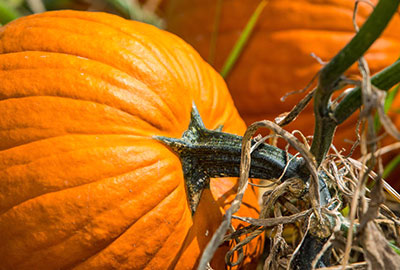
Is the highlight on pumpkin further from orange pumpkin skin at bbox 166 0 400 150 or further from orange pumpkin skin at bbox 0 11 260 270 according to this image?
orange pumpkin skin at bbox 166 0 400 150

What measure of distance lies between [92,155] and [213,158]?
302 mm

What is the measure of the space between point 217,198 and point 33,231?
463mm

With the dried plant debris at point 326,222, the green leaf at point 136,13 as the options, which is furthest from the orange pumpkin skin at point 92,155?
the green leaf at point 136,13

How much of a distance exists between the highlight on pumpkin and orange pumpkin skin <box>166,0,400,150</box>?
41cm

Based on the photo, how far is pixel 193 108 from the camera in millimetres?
1258

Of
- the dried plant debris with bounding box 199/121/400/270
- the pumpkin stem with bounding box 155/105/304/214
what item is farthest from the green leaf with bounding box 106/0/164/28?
the dried plant debris with bounding box 199/121/400/270

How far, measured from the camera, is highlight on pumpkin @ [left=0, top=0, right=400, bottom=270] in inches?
38.6

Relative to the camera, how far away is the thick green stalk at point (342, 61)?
77cm

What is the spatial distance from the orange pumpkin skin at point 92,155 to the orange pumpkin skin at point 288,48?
1.91 feet

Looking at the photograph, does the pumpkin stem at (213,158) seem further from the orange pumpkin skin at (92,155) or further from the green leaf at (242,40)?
the green leaf at (242,40)

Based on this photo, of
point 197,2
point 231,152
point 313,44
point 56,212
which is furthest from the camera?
point 197,2

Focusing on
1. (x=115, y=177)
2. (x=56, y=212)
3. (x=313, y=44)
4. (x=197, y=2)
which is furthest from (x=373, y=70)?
(x=56, y=212)

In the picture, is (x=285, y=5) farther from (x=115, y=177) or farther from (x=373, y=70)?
(x=115, y=177)

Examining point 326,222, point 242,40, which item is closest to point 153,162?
point 326,222
